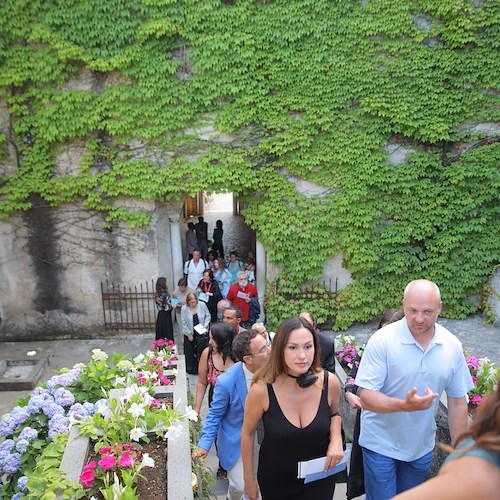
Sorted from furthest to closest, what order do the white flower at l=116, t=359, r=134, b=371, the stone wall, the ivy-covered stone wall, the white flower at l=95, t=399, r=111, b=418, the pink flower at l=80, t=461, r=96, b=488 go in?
the stone wall, the ivy-covered stone wall, the white flower at l=116, t=359, r=134, b=371, the white flower at l=95, t=399, r=111, b=418, the pink flower at l=80, t=461, r=96, b=488

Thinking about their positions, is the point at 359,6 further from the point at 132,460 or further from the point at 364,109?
the point at 132,460

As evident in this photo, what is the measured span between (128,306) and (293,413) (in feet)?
23.7

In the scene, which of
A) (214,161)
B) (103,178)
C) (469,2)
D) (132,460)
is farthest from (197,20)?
(132,460)

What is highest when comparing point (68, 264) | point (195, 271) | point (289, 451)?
point (68, 264)

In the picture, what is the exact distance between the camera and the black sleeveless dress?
2.88m

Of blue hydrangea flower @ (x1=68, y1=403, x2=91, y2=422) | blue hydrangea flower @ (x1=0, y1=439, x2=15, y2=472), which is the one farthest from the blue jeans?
blue hydrangea flower @ (x1=0, y1=439, x2=15, y2=472)

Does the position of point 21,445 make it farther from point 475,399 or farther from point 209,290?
point 209,290

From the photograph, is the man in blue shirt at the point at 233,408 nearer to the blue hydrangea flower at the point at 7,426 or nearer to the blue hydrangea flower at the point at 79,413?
the blue hydrangea flower at the point at 79,413

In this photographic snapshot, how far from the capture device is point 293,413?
9.57ft

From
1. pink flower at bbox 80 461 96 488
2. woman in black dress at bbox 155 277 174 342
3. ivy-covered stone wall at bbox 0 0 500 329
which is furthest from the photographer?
ivy-covered stone wall at bbox 0 0 500 329

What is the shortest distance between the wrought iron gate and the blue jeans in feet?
22.4

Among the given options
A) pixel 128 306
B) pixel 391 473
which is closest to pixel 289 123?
pixel 128 306

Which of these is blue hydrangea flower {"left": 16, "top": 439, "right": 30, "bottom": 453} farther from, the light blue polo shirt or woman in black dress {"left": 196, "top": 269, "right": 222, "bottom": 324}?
woman in black dress {"left": 196, "top": 269, "right": 222, "bottom": 324}

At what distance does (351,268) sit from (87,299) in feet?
17.2
